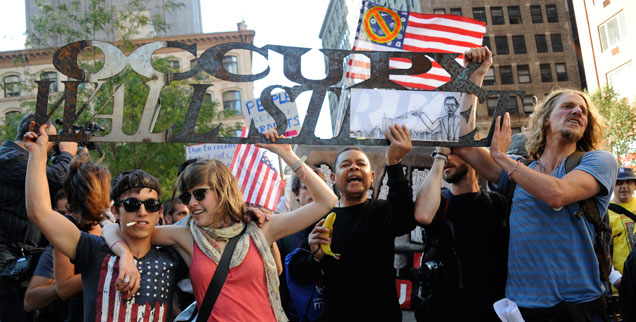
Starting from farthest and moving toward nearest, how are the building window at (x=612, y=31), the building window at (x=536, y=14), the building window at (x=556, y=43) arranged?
the building window at (x=536, y=14) < the building window at (x=556, y=43) < the building window at (x=612, y=31)

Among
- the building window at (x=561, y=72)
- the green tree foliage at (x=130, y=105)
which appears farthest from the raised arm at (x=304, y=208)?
the building window at (x=561, y=72)

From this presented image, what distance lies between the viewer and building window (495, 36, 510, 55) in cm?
4584

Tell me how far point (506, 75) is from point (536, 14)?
6.40 m

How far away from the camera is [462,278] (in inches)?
132

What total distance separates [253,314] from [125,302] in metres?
0.66

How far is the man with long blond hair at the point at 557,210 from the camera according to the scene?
285 centimetres

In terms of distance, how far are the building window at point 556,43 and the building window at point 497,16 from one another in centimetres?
449

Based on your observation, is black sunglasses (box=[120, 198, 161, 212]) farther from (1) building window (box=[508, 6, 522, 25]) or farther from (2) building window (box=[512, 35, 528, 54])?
(1) building window (box=[508, 6, 522, 25])

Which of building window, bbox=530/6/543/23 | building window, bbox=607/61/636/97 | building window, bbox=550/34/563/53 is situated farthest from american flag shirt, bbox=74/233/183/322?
building window, bbox=530/6/543/23

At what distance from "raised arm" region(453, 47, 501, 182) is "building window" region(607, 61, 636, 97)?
28.9 metres

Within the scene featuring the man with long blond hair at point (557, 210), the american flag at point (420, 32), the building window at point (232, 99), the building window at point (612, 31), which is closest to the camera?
the man with long blond hair at point (557, 210)

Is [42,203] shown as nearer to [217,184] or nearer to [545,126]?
[217,184]

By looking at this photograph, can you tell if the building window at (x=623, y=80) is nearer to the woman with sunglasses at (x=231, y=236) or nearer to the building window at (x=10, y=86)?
the building window at (x=10, y=86)

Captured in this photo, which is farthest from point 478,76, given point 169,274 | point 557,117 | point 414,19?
point 414,19
